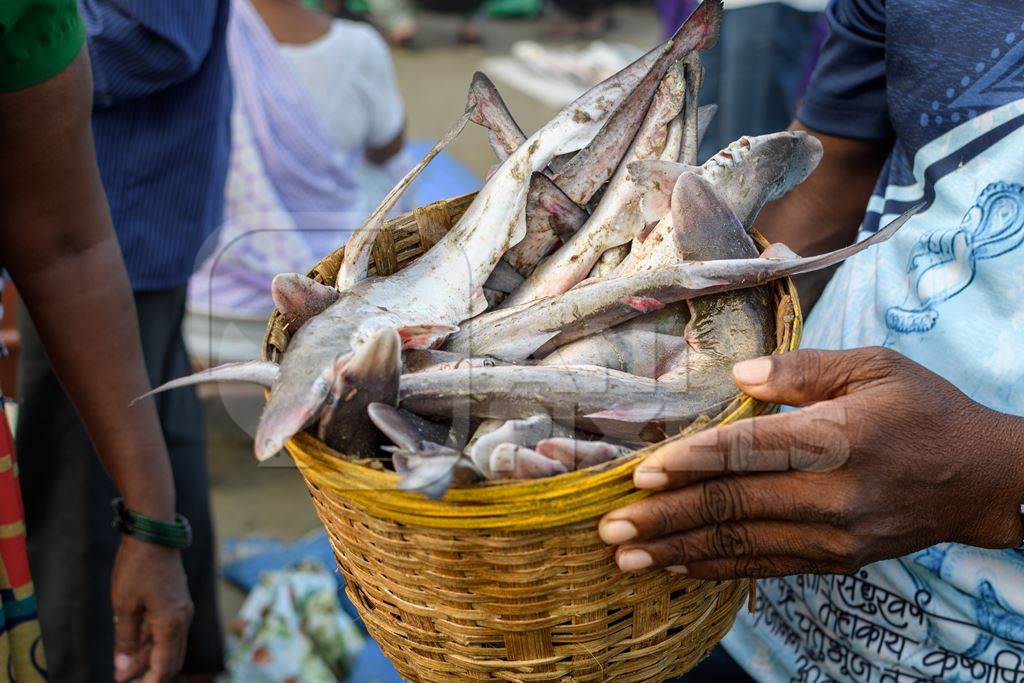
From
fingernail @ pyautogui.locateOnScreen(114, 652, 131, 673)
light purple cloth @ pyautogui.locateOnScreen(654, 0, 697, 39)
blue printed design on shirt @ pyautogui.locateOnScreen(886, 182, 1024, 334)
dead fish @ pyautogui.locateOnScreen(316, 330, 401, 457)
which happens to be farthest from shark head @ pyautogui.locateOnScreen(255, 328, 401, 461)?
light purple cloth @ pyautogui.locateOnScreen(654, 0, 697, 39)

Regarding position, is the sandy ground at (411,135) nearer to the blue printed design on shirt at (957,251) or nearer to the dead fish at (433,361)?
the dead fish at (433,361)

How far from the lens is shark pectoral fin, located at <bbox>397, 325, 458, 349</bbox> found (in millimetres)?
1238

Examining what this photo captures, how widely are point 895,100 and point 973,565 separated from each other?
0.75 m

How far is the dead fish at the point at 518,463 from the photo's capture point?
105 centimetres

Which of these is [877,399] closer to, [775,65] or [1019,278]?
[1019,278]

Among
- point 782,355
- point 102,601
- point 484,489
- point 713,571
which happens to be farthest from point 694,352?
point 102,601

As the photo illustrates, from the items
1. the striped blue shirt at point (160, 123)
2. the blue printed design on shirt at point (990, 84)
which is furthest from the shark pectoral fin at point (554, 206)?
the striped blue shirt at point (160, 123)

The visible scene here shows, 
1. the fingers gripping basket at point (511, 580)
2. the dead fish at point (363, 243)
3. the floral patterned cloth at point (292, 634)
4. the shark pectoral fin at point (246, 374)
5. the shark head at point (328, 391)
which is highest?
the dead fish at point (363, 243)

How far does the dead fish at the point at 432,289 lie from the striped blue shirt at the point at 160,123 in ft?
3.67

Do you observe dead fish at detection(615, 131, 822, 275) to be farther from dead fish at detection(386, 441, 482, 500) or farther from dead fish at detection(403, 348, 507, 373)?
dead fish at detection(386, 441, 482, 500)

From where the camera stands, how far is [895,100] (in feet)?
4.97

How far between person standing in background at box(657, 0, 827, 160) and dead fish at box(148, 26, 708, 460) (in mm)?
2313

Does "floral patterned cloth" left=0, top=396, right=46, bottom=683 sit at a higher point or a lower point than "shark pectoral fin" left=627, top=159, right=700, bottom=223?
lower

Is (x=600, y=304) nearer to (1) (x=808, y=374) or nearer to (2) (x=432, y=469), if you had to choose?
(1) (x=808, y=374)
